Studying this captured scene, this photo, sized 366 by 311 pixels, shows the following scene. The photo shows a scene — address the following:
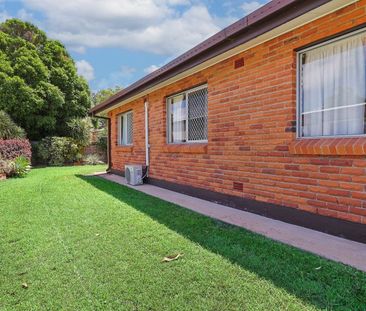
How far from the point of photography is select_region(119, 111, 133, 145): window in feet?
38.4

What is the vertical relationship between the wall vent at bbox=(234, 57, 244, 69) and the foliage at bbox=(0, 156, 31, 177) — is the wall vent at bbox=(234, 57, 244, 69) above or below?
above

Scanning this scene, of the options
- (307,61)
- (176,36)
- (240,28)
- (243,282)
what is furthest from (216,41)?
(176,36)

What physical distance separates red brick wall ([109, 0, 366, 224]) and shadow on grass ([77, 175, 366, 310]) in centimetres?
104

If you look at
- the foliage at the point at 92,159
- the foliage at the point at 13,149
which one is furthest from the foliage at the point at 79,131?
the foliage at the point at 13,149

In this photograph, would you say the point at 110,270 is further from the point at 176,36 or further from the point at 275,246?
the point at 176,36

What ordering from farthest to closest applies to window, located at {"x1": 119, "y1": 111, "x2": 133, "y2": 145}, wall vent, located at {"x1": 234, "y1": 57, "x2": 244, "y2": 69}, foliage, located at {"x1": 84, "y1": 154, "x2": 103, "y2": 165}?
foliage, located at {"x1": 84, "y1": 154, "x2": 103, "y2": 165} < window, located at {"x1": 119, "y1": 111, "x2": 133, "y2": 145} < wall vent, located at {"x1": 234, "y1": 57, "x2": 244, "y2": 69}

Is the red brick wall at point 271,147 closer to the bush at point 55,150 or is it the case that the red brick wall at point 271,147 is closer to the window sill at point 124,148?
the window sill at point 124,148

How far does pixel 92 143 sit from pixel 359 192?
18550 millimetres

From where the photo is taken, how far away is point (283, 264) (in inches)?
120

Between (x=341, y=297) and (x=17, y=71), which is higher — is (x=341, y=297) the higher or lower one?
the lower one

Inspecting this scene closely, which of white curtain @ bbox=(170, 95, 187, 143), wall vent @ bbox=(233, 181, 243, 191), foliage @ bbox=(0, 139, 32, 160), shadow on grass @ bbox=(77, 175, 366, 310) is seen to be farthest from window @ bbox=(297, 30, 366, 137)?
foliage @ bbox=(0, 139, 32, 160)

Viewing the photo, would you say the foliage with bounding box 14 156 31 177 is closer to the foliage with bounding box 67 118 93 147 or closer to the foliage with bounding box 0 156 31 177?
the foliage with bounding box 0 156 31 177

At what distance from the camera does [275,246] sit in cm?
355

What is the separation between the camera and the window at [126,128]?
1171cm
